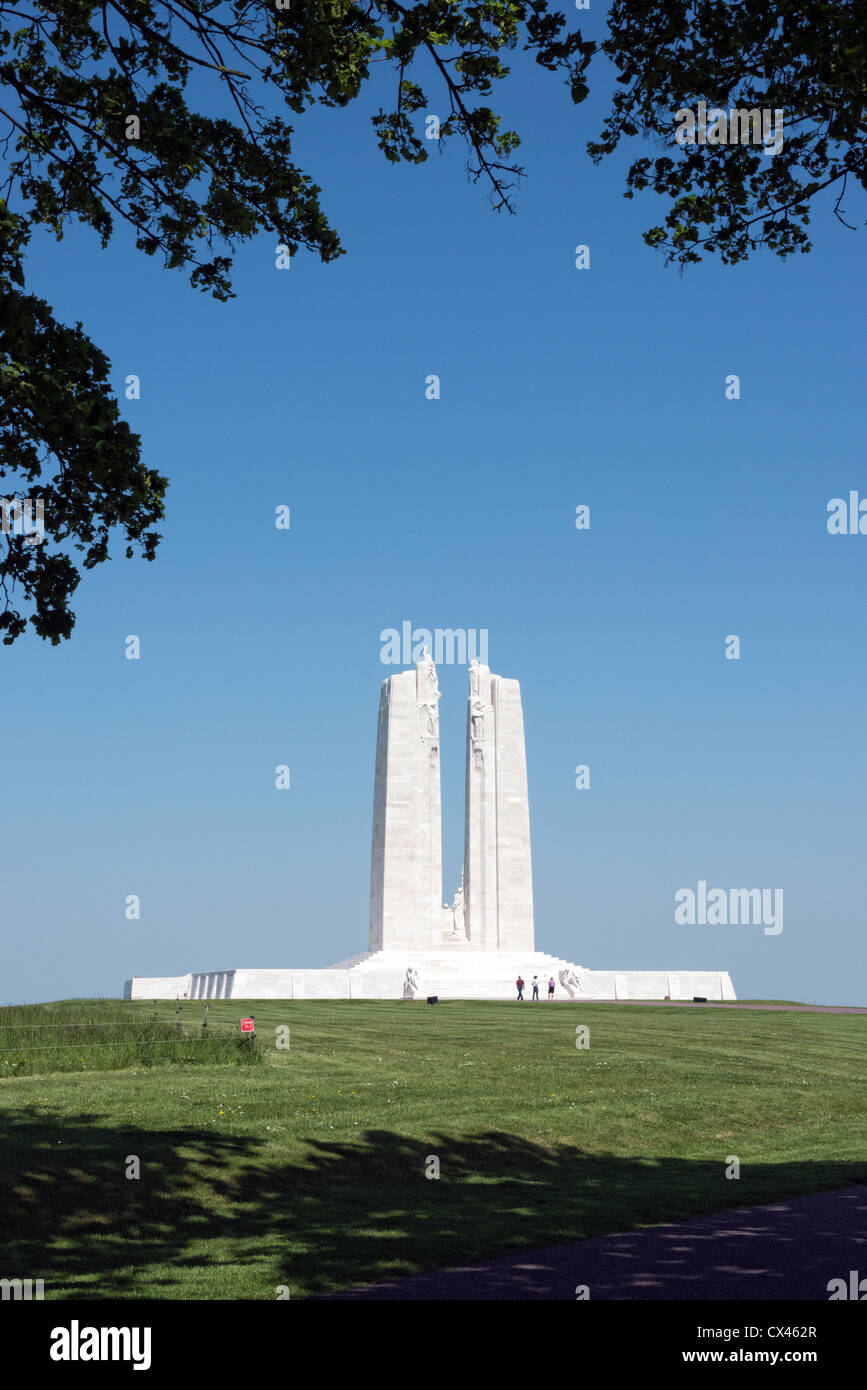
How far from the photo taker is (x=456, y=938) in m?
65.6

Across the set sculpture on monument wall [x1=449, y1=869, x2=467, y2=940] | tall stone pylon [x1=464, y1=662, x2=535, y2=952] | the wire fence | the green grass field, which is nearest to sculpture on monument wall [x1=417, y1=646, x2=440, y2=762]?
tall stone pylon [x1=464, y1=662, x2=535, y2=952]

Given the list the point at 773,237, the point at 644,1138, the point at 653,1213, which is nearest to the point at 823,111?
the point at 773,237

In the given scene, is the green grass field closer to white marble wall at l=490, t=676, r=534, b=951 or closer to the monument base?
the monument base

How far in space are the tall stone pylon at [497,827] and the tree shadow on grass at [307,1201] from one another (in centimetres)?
4609

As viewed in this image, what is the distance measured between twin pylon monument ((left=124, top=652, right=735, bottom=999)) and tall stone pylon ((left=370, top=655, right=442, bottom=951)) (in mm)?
52

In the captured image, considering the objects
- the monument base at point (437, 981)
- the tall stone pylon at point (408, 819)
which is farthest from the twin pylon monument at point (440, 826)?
the monument base at point (437, 981)

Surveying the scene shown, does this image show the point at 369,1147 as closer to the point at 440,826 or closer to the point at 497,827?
the point at 440,826

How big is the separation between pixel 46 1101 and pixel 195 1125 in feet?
8.97

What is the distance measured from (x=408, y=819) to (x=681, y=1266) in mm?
53226

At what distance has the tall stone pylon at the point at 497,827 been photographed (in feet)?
215

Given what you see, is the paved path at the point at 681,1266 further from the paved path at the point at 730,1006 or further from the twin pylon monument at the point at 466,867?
the twin pylon monument at the point at 466,867

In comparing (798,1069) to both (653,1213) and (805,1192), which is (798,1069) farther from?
(653,1213)

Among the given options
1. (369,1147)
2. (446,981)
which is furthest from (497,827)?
(369,1147)
